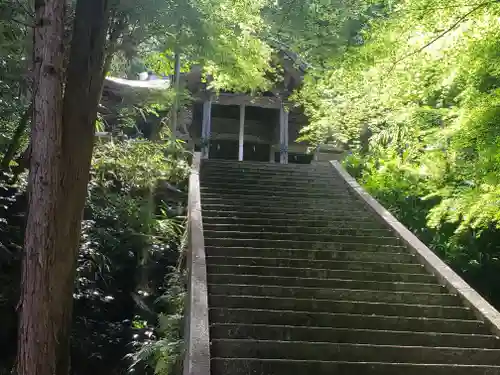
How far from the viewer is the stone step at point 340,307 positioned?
248 inches

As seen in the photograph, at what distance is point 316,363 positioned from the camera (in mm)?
5055

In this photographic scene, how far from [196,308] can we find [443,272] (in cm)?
378

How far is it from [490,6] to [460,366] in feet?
11.7

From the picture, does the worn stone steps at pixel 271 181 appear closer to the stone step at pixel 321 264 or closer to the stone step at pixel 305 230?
the stone step at pixel 305 230

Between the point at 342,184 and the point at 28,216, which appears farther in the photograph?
the point at 342,184

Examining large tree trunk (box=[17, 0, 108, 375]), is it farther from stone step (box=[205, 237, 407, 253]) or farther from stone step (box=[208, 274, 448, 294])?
stone step (box=[205, 237, 407, 253])

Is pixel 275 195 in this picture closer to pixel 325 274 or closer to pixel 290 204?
pixel 290 204

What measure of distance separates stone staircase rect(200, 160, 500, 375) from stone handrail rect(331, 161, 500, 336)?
3.7 inches

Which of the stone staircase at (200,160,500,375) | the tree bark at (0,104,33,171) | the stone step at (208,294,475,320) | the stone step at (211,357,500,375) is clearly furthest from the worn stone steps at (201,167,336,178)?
the stone step at (211,357,500,375)

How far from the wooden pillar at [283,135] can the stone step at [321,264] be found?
10.6 meters

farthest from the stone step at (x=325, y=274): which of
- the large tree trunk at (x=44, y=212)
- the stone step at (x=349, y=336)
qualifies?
the large tree trunk at (x=44, y=212)

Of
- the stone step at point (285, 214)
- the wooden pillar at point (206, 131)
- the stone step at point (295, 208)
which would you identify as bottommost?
the stone step at point (285, 214)

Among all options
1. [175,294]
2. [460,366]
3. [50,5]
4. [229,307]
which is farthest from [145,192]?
[460,366]

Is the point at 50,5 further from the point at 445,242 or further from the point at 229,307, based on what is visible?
the point at 445,242
